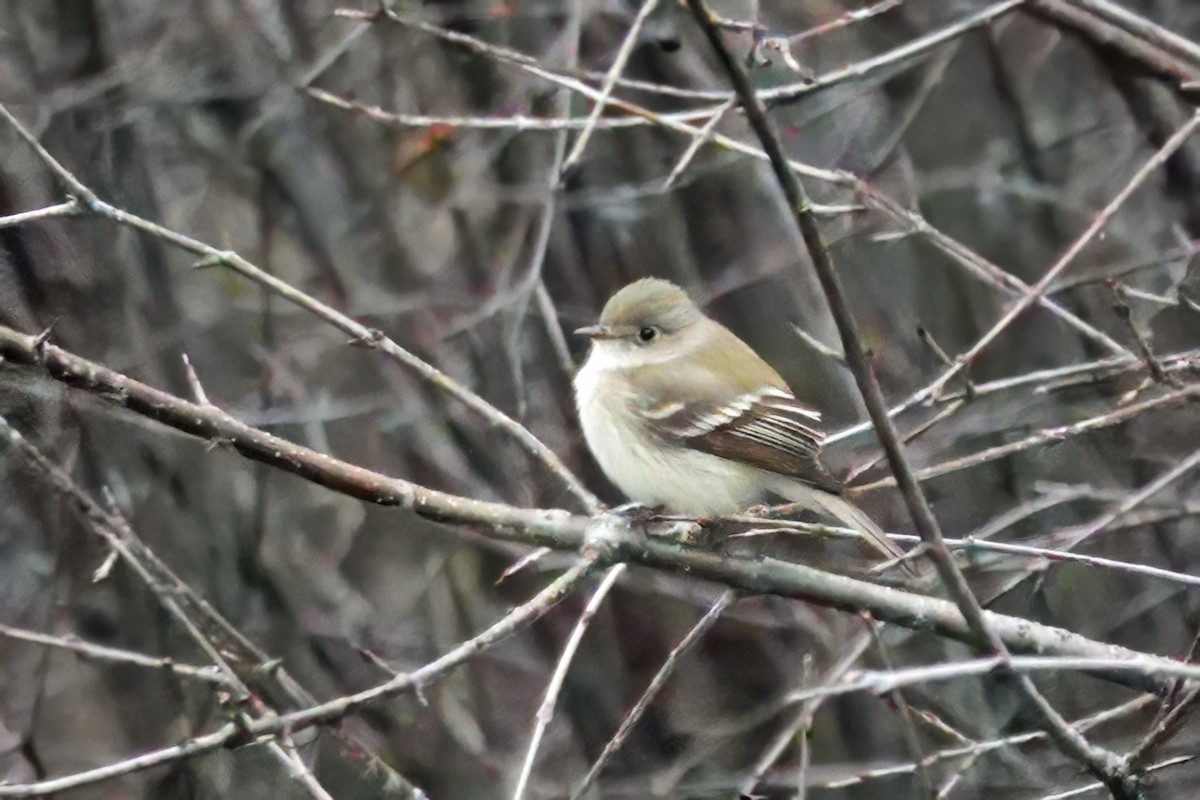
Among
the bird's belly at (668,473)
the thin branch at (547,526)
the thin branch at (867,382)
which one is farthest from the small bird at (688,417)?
the thin branch at (867,382)

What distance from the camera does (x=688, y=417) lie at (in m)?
1.97

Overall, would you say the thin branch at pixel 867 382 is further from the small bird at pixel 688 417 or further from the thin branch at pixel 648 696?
the small bird at pixel 688 417

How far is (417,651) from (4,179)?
1.28 m

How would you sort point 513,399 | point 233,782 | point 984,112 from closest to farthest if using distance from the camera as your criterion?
point 233,782, point 513,399, point 984,112

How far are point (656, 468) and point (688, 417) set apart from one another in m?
0.10

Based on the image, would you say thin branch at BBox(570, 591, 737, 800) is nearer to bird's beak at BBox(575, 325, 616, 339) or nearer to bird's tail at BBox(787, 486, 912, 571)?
bird's tail at BBox(787, 486, 912, 571)

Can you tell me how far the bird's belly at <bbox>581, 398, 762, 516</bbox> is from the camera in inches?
74.9

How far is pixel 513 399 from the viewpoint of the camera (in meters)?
2.66

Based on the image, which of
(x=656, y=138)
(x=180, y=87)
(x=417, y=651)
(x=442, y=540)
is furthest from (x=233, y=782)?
(x=656, y=138)

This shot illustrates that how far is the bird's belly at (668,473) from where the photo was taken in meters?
1.90

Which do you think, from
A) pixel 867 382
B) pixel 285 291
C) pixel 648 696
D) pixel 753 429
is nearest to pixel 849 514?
pixel 753 429

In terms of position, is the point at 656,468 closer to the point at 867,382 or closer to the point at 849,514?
the point at 849,514

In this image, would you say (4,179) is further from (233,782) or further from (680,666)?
(680,666)

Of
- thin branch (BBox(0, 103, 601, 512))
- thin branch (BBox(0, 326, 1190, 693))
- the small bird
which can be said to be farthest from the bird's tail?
thin branch (BBox(0, 103, 601, 512))
